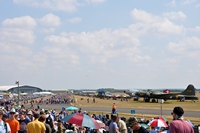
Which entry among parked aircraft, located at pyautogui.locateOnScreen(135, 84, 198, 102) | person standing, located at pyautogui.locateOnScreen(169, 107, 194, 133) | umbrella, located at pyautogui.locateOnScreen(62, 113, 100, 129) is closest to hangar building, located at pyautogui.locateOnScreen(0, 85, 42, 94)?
parked aircraft, located at pyautogui.locateOnScreen(135, 84, 198, 102)

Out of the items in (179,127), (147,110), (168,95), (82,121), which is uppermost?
(179,127)

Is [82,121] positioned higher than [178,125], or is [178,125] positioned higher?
[178,125]

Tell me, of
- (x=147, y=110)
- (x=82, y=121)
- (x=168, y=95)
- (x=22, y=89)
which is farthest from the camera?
(x=22, y=89)

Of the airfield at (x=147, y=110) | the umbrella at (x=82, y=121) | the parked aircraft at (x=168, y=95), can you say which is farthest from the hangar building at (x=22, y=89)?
the umbrella at (x=82, y=121)

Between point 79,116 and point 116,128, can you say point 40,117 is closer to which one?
point 116,128

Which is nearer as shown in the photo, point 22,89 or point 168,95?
point 168,95

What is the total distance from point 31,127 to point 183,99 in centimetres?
5173

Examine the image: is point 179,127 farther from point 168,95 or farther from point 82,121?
point 168,95

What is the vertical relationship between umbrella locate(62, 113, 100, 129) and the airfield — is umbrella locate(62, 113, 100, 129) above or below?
above

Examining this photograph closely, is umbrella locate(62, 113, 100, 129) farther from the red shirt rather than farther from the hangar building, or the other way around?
the hangar building

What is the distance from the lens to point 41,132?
6.15 meters

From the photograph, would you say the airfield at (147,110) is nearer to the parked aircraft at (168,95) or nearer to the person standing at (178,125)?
the parked aircraft at (168,95)

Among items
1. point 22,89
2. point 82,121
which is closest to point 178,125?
point 82,121

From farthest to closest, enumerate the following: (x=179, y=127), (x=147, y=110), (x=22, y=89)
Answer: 1. (x=22, y=89)
2. (x=147, y=110)
3. (x=179, y=127)
